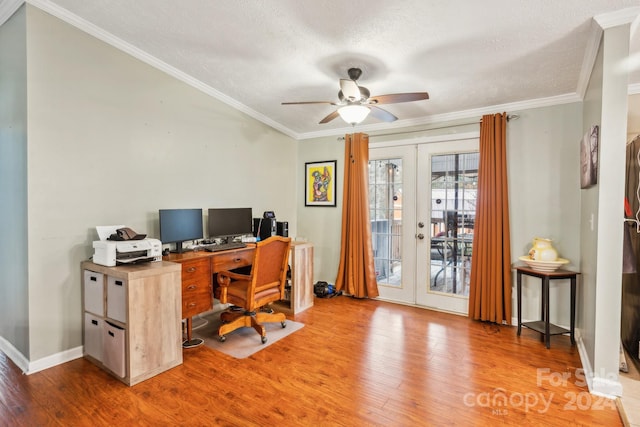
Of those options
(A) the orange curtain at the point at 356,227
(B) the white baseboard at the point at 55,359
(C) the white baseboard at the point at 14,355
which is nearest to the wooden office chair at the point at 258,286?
(B) the white baseboard at the point at 55,359

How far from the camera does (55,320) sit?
2.30 metres

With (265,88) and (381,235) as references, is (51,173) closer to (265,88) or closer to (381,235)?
(265,88)

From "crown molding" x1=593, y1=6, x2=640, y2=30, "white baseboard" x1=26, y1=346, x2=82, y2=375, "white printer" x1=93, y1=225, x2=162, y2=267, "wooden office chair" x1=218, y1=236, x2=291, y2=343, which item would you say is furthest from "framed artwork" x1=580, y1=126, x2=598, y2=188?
"white baseboard" x1=26, y1=346, x2=82, y2=375

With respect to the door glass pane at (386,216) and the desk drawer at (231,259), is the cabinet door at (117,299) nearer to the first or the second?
the desk drawer at (231,259)

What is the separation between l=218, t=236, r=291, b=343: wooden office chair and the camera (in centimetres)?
271

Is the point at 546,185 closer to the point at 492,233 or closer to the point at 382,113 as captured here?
the point at 492,233

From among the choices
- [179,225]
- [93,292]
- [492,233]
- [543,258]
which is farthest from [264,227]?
[543,258]

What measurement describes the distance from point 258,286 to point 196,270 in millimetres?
562

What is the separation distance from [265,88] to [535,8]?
2.35 meters

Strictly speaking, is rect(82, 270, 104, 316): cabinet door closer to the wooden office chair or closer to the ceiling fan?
the wooden office chair

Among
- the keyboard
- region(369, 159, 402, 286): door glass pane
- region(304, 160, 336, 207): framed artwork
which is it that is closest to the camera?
the keyboard

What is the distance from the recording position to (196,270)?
2689 millimetres

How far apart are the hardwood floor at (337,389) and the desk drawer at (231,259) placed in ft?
2.42

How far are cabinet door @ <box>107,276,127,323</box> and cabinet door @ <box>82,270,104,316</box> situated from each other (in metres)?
0.09
